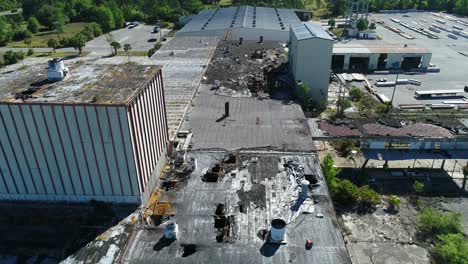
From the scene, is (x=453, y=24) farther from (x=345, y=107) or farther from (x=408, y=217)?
(x=408, y=217)

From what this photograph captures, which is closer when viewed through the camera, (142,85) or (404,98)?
(142,85)

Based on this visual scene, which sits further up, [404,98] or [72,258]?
[72,258]

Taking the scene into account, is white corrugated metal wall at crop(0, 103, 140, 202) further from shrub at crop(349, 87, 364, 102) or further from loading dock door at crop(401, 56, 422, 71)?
loading dock door at crop(401, 56, 422, 71)

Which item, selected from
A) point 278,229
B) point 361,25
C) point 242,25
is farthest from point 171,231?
point 361,25

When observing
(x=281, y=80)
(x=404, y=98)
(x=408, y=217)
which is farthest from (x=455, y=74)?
(x=408, y=217)

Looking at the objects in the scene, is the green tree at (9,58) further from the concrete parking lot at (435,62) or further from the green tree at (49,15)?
the concrete parking lot at (435,62)

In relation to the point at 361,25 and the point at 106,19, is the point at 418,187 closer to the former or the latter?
the point at 361,25

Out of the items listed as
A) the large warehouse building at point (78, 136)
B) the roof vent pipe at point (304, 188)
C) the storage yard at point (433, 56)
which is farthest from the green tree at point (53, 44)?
the roof vent pipe at point (304, 188)

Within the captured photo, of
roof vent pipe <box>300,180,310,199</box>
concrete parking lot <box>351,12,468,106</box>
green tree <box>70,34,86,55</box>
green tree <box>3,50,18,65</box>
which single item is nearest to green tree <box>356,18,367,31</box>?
concrete parking lot <box>351,12,468,106</box>
